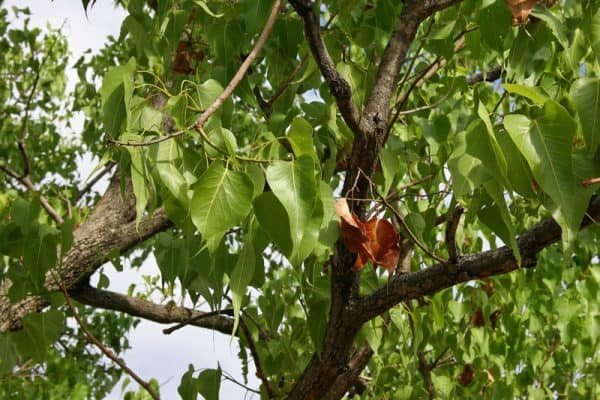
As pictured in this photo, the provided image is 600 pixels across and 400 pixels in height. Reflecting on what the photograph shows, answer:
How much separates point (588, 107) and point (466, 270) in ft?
1.49

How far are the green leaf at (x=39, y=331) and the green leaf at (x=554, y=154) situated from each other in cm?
114

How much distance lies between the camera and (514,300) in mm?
2764

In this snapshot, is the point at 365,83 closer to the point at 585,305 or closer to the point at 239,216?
the point at 239,216

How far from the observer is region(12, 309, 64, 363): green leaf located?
5.50ft

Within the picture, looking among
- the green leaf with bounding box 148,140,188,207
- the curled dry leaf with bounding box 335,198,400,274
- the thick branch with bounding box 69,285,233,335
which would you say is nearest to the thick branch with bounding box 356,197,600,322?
the curled dry leaf with bounding box 335,198,400,274

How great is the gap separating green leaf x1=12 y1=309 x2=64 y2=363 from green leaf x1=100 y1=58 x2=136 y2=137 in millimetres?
730

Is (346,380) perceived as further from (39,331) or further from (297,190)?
(297,190)

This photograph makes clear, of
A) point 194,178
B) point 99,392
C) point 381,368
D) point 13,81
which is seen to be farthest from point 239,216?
point 13,81

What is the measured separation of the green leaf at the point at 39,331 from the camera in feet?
5.50

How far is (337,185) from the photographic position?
2240mm

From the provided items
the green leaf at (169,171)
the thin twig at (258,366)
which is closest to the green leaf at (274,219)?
the green leaf at (169,171)

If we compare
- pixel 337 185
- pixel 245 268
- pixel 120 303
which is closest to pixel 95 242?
pixel 120 303

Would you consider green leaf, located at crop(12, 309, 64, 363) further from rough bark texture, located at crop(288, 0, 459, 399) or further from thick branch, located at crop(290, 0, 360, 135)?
thick branch, located at crop(290, 0, 360, 135)

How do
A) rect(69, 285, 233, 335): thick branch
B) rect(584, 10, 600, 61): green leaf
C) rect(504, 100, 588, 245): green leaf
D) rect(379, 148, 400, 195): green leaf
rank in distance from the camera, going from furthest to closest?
rect(69, 285, 233, 335): thick branch < rect(379, 148, 400, 195): green leaf < rect(584, 10, 600, 61): green leaf < rect(504, 100, 588, 245): green leaf
